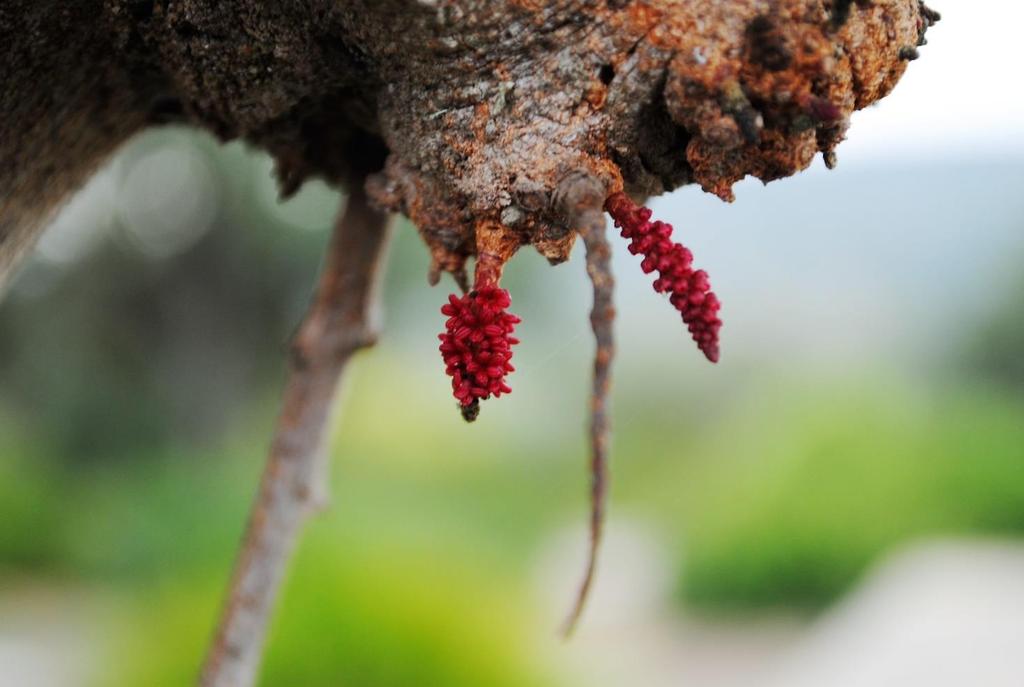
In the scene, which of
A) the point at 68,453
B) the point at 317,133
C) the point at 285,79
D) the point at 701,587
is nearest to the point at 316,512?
the point at 317,133

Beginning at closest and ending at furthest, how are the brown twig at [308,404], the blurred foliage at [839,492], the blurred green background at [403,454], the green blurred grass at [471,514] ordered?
the brown twig at [308,404]
the green blurred grass at [471,514]
the blurred green background at [403,454]
the blurred foliage at [839,492]

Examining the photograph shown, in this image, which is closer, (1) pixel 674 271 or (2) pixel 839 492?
(1) pixel 674 271

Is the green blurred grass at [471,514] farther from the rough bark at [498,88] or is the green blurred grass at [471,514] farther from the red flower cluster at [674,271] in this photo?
the red flower cluster at [674,271]

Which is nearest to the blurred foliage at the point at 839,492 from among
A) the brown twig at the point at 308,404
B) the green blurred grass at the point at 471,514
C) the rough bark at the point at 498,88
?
the green blurred grass at the point at 471,514

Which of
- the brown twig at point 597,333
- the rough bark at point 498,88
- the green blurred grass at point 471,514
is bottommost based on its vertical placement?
the brown twig at point 597,333

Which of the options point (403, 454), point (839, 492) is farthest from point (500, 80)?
point (403, 454)

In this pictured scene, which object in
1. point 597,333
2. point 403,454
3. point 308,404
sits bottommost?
point 597,333

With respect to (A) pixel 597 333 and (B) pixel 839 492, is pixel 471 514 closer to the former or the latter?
(B) pixel 839 492
